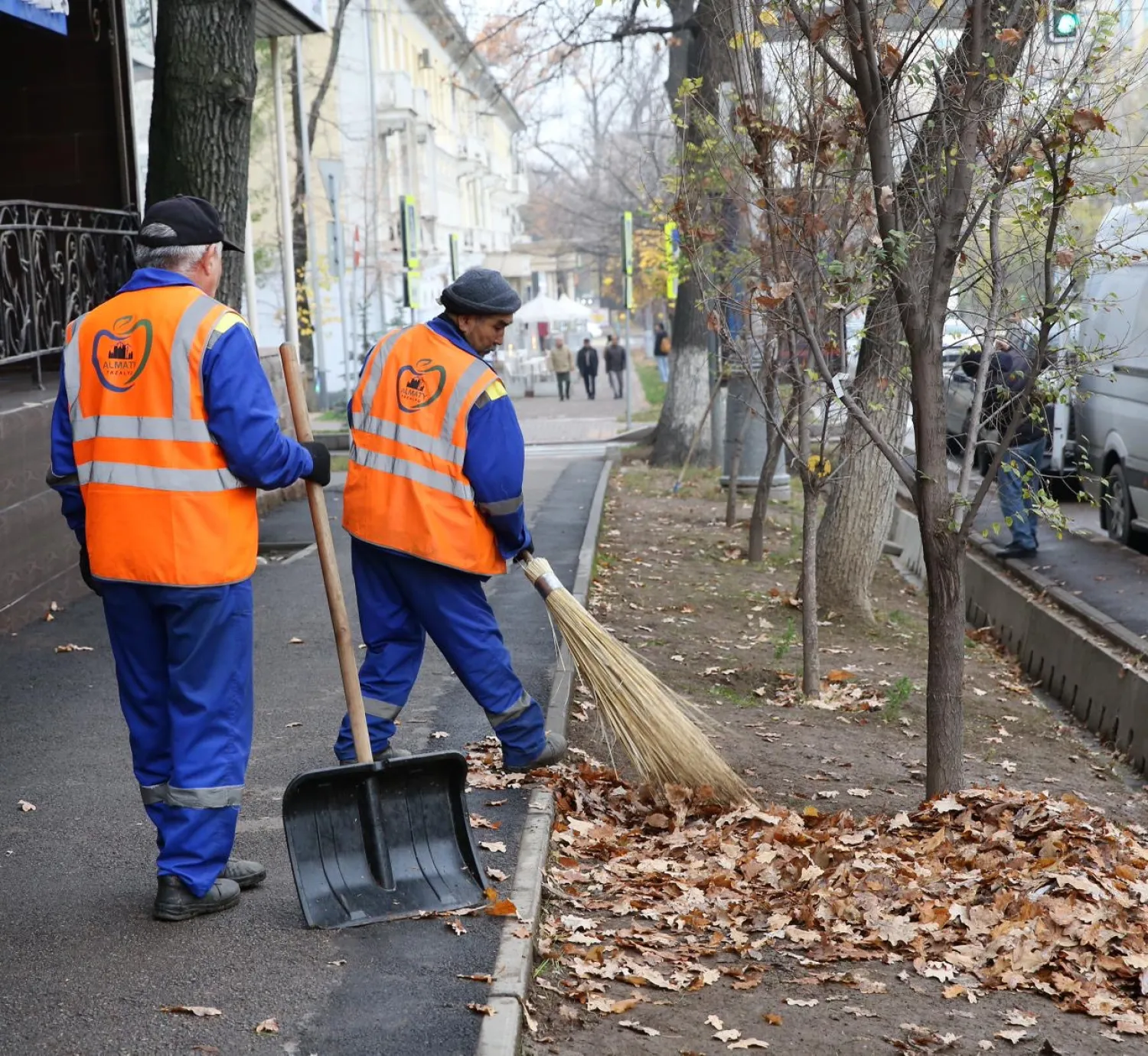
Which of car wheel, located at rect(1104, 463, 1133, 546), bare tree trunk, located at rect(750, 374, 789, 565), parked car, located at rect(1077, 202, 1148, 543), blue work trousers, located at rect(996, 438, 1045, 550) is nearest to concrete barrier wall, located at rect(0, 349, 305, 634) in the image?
bare tree trunk, located at rect(750, 374, 789, 565)

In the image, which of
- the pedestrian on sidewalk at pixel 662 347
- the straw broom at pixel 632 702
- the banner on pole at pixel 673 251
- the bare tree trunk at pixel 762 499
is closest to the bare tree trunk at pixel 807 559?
the banner on pole at pixel 673 251

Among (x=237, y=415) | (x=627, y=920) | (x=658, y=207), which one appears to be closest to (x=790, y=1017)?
(x=627, y=920)

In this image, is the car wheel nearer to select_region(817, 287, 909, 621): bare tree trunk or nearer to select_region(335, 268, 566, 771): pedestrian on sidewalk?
select_region(817, 287, 909, 621): bare tree trunk

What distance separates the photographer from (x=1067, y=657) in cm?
953

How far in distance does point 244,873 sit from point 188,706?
26.5 inches

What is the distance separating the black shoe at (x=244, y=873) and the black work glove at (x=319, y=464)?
1.18 m

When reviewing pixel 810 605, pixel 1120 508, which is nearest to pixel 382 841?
pixel 810 605

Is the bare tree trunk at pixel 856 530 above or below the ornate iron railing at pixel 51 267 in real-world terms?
below

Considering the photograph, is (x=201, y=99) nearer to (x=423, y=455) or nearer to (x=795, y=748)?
(x=423, y=455)

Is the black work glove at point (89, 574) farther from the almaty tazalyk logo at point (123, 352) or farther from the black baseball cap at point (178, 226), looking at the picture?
the black baseball cap at point (178, 226)

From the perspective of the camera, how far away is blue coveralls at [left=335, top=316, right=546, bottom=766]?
203 inches

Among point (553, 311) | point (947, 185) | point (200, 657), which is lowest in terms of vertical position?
point (200, 657)

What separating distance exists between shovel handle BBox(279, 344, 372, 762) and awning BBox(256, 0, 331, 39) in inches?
383

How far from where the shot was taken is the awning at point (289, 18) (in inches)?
525
